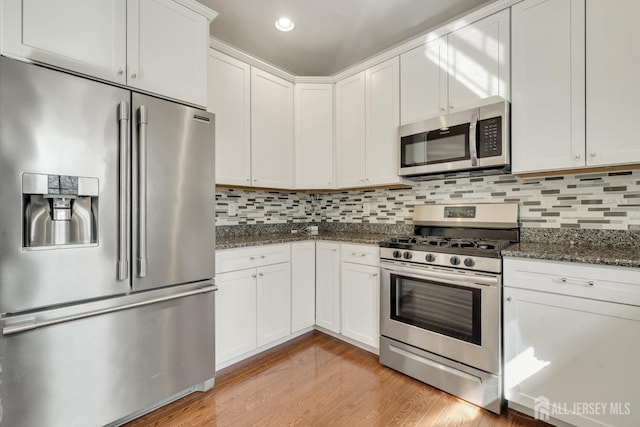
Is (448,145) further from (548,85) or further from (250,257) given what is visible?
(250,257)

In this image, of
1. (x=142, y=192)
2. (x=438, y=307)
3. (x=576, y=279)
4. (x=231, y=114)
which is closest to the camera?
(x=576, y=279)

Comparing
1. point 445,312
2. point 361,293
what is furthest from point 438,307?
point 361,293

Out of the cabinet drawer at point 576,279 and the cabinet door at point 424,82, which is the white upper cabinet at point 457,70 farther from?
the cabinet drawer at point 576,279

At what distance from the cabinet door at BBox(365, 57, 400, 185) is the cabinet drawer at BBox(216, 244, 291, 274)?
1.03 meters

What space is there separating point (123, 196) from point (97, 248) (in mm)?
292

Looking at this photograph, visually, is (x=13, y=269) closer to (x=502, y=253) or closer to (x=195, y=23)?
(x=195, y=23)

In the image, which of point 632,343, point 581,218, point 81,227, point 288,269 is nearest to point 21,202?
point 81,227

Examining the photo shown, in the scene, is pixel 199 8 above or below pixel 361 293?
above

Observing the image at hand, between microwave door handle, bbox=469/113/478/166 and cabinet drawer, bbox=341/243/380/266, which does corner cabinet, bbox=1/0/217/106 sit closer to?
cabinet drawer, bbox=341/243/380/266

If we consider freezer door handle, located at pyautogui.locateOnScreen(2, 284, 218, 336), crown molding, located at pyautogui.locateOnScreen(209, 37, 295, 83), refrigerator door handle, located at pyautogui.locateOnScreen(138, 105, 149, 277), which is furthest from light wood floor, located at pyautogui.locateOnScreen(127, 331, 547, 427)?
crown molding, located at pyautogui.locateOnScreen(209, 37, 295, 83)

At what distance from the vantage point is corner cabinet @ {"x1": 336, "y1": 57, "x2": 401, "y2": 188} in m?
2.57

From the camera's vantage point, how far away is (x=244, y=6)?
221cm

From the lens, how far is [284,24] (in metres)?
2.40

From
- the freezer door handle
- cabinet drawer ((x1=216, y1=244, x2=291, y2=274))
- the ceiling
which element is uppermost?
the ceiling
